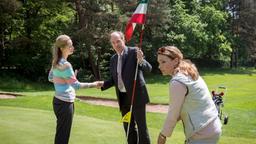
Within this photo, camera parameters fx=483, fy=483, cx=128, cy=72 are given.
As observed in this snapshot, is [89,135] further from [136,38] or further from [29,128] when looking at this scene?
[136,38]

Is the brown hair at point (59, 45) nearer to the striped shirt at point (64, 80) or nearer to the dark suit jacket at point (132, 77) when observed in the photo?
the striped shirt at point (64, 80)

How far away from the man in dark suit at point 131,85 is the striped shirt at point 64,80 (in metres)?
0.83

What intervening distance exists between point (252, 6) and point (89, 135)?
64.8 metres

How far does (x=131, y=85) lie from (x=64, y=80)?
41.4 inches

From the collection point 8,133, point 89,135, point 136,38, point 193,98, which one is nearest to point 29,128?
point 8,133

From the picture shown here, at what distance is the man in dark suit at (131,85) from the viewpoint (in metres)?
6.94

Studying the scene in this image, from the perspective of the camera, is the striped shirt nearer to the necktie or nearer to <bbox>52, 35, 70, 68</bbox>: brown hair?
<bbox>52, 35, 70, 68</bbox>: brown hair

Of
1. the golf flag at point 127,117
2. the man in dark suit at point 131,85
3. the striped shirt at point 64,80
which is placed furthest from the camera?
the man in dark suit at point 131,85

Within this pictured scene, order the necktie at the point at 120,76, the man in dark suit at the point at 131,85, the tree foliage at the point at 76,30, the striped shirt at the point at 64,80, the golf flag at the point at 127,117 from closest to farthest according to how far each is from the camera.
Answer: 1. the striped shirt at the point at 64,80
2. the golf flag at the point at 127,117
3. the man in dark suit at the point at 131,85
4. the necktie at the point at 120,76
5. the tree foliage at the point at 76,30

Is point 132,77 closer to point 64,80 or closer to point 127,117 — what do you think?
point 127,117

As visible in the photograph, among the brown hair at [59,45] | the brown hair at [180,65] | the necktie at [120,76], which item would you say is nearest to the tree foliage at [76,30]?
the necktie at [120,76]

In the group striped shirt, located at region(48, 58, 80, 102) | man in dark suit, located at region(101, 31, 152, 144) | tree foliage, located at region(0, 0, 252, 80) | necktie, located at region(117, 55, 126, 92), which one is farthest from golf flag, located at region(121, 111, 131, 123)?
tree foliage, located at region(0, 0, 252, 80)

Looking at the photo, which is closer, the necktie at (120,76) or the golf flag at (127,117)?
the golf flag at (127,117)

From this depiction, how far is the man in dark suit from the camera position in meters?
6.94
